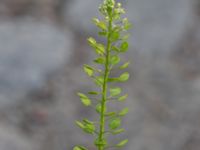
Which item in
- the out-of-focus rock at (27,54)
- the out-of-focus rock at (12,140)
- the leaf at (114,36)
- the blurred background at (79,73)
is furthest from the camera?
the out-of-focus rock at (27,54)

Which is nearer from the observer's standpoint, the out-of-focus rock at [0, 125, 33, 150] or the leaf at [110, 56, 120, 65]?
the leaf at [110, 56, 120, 65]

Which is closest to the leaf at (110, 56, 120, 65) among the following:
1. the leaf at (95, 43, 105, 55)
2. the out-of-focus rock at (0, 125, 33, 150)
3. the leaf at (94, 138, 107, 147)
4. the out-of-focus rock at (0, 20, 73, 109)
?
the leaf at (95, 43, 105, 55)

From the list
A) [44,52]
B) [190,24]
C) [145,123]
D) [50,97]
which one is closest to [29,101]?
[50,97]

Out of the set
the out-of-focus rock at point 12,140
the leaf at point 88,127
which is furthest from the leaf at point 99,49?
the out-of-focus rock at point 12,140

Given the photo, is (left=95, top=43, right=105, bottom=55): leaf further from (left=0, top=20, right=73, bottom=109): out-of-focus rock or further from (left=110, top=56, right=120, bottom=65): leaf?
(left=0, top=20, right=73, bottom=109): out-of-focus rock

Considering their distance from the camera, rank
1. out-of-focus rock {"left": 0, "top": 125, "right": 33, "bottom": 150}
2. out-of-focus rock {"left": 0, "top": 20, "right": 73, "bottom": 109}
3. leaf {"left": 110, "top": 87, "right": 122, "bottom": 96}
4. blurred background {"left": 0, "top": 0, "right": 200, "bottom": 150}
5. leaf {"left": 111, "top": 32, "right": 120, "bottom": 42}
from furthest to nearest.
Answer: out-of-focus rock {"left": 0, "top": 20, "right": 73, "bottom": 109}, blurred background {"left": 0, "top": 0, "right": 200, "bottom": 150}, out-of-focus rock {"left": 0, "top": 125, "right": 33, "bottom": 150}, leaf {"left": 110, "top": 87, "right": 122, "bottom": 96}, leaf {"left": 111, "top": 32, "right": 120, "bottom": 42}

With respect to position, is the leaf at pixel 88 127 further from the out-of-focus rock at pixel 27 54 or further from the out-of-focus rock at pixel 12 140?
the out-of-focus rock at pixel 27 54
